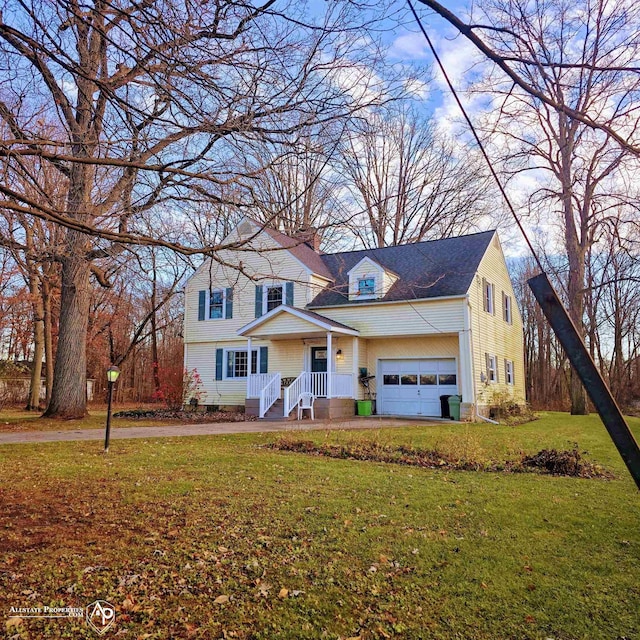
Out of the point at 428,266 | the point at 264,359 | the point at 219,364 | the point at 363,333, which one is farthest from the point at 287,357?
the point at 428,266

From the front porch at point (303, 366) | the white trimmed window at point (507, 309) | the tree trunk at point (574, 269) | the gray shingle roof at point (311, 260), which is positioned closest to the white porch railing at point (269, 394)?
the front porch at point (303, 366)

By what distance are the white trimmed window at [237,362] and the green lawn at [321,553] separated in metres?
13.3

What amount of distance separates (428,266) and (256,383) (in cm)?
761

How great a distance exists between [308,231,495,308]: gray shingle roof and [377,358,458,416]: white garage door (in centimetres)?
253

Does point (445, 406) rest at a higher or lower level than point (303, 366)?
lower

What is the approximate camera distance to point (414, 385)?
17719 millimetres

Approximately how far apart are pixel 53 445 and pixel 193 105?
23.8ft

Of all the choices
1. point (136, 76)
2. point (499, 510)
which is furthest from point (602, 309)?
point (136, 76)

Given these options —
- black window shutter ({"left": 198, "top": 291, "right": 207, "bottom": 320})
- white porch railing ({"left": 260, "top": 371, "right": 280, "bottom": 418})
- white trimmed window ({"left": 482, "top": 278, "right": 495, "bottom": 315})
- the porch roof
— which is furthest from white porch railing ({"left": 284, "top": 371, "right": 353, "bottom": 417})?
black window shutter ({"left": 198, "top": 291, "right": 207, "bottom": 320})

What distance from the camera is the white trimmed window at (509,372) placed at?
20.3 m

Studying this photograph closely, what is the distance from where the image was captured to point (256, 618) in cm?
275

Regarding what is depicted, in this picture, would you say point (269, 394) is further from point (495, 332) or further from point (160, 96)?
point (160, 96)

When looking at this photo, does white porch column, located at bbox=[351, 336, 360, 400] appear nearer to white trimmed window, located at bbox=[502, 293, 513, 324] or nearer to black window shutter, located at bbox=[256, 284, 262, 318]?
black window shutter, located at bbox=[256, 284, 262, 318]

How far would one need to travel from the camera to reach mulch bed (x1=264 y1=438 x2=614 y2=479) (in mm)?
7002
